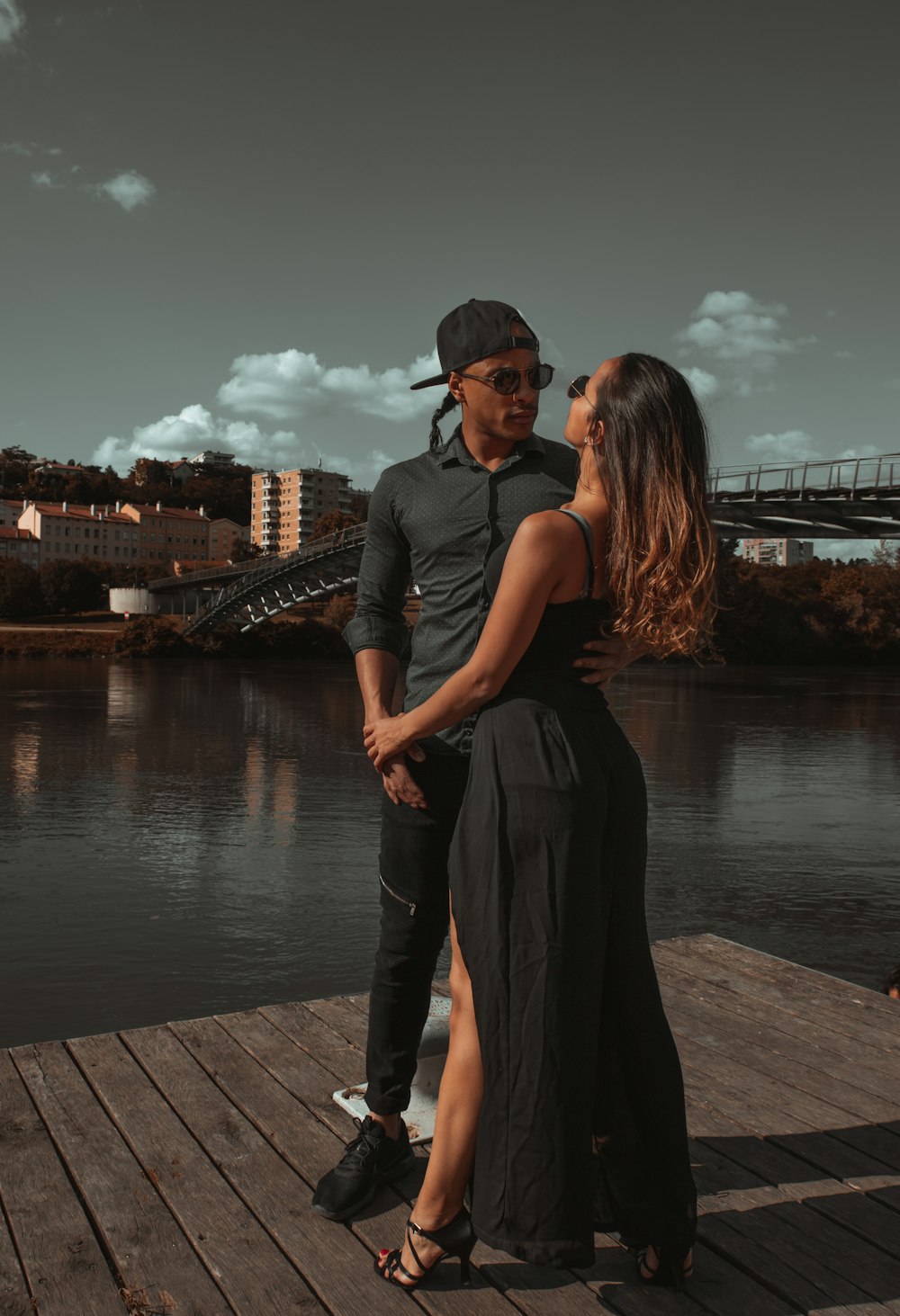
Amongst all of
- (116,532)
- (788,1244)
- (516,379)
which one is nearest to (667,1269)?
(788,1244)

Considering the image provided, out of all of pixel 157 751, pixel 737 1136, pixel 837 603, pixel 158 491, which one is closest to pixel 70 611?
pixel 837 603

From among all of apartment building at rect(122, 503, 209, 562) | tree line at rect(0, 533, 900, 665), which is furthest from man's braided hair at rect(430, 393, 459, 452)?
apartment building at rect(122, 503, 209, 562)

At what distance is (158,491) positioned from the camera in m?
126

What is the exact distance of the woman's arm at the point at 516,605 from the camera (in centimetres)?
173

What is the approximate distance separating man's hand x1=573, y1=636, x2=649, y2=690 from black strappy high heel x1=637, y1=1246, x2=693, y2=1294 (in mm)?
932

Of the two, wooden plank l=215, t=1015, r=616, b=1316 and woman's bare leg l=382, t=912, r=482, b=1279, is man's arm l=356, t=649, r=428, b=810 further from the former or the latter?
wooden plank l=215, t=1015, r=616, b=1316

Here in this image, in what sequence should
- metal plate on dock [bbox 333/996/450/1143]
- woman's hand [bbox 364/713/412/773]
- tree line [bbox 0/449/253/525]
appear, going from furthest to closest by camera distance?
tree line [bbox 0/449/253/525], metal plate on dock [bbox 333/996/450/1143], woman's hand [bbox 364/713/412/773]

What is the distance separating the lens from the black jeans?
2.20 metres

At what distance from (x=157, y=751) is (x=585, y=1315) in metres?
14.9

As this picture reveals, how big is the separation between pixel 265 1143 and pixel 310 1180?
0.17m

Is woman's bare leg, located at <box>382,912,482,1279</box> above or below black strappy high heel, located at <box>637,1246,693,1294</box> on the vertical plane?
above

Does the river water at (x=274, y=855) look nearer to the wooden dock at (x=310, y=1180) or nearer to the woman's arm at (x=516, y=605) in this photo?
the wooden dock at (x=310, y=1180)

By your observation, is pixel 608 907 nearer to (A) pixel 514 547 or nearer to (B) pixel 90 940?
(A) pixel 514 547

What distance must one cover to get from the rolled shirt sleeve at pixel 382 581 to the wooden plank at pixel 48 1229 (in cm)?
117
